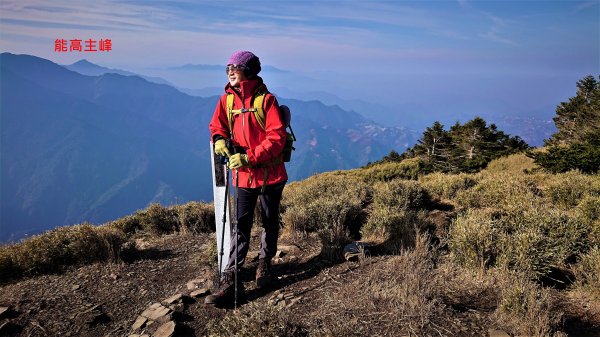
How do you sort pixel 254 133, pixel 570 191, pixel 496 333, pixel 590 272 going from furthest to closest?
pixel 570 191 < pixel 254 133 < pixel 590 272 < pixel 496 333

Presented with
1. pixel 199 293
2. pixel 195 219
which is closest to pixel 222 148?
pixel 199 293

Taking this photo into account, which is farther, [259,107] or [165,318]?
[259,107]

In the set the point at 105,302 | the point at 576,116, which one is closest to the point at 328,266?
the point at 105,302

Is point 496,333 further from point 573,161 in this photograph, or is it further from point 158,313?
point 573,161

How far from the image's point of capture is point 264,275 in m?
4.94

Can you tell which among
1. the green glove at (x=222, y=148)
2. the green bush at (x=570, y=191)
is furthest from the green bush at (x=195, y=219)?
the green bush at (x=570, y=191)

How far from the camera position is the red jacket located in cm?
426

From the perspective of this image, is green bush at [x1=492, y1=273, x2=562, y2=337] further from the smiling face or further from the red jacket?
the smiling face

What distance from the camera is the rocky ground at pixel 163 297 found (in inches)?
157

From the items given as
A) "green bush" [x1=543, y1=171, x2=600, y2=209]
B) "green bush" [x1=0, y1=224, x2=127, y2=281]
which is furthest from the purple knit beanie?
"green bush" [x1=543, y1=171, x2=600, y2=209]

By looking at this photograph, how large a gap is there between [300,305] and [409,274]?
1346 millimetres

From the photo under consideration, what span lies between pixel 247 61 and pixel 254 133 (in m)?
0.88

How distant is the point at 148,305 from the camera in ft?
15.5

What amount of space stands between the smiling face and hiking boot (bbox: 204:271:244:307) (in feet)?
8.24
